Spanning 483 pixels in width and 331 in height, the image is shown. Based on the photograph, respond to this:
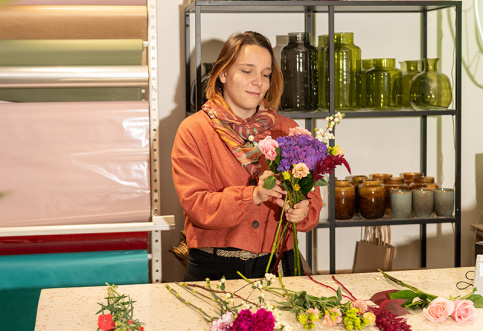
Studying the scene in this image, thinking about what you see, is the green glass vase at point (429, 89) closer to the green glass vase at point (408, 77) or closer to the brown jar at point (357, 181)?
the green glass vase at point (408, 77)

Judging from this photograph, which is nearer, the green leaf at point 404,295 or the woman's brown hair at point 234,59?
the green leaf at point 404,295

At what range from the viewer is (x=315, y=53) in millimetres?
2904

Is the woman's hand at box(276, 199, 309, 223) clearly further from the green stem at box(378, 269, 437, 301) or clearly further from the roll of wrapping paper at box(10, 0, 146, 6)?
the roll of wrapping paper at box(10, 0, 146, 6)

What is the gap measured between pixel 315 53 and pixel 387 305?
1735 mm

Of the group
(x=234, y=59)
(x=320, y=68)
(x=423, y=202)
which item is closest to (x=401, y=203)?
(x=423, y=202)

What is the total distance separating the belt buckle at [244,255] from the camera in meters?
2.08

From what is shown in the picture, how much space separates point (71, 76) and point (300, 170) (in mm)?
1024

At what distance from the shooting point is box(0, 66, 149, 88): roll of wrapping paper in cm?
220

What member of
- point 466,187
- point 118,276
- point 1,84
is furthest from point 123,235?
point 466,187

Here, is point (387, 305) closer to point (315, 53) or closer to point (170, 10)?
point (315, 53)

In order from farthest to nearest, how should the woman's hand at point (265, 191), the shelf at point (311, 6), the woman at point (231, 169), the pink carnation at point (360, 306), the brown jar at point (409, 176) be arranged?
1. the brown jar at point (409, 176)
2. the shelf at point (311, 6)
3. the woman at point (231, 169)
4. the woman's hand at point (265, 191)
5. the pink carnation at point (360, 306)

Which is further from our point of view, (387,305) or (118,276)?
(118,276)

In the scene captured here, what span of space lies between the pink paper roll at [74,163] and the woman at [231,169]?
9.1 inches

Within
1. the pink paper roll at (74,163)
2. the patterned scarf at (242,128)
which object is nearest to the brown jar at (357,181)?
the patterned scarf at (242,128)
